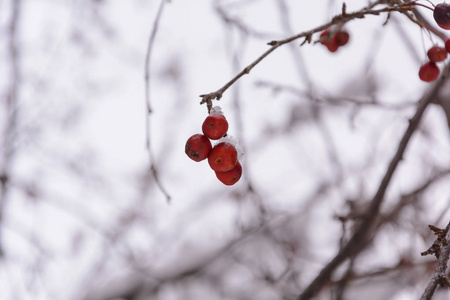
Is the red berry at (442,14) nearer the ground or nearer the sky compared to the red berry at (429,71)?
nearer the ground

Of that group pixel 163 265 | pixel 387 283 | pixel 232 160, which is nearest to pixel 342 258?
pixel 232 160

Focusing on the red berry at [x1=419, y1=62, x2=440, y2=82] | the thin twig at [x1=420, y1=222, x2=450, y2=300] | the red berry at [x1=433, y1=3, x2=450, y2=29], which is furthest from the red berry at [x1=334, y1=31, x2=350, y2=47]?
the thin twig at [x1=420, y1=222, x2=450, y2=300]

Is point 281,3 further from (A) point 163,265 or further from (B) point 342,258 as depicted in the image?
(A) point 163,265

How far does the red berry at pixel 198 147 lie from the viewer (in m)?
1.54

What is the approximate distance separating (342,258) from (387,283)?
2.52m

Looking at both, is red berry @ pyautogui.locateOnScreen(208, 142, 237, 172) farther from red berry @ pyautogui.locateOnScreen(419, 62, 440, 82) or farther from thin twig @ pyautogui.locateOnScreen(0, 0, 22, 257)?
thin twig @ pyautogui.locateOnScreen(0, 0, 22, 257)

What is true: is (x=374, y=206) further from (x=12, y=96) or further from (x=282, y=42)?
(x=12, y=96)

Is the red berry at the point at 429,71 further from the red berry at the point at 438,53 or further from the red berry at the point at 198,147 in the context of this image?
the red berry at the point at 198,147

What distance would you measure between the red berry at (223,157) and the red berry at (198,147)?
3cm

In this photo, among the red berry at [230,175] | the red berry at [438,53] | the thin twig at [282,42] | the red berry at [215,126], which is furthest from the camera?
the red berry at [438,53]

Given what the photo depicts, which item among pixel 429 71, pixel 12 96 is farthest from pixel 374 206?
pixel 12 96

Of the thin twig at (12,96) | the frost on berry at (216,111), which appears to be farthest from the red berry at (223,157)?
the thin twig at (12,96)

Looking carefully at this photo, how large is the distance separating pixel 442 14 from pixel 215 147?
3.12 feet

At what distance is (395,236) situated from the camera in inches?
138
